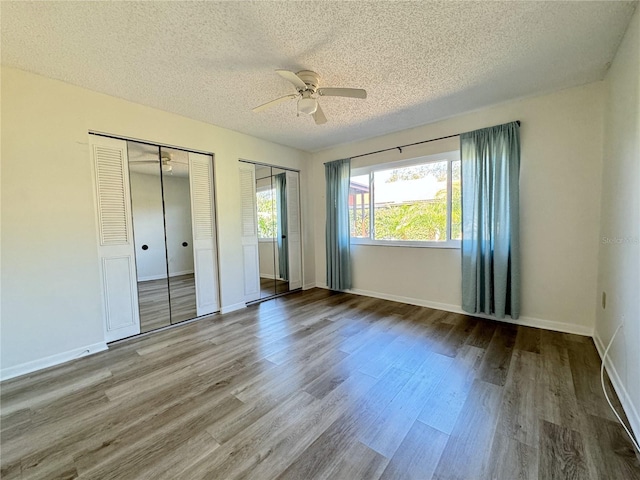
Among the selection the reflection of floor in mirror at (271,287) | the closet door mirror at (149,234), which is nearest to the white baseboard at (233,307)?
the reflection of floor in mirror at (271,287)

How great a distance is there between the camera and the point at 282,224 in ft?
15.5

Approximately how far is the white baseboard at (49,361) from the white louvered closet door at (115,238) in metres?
0.16

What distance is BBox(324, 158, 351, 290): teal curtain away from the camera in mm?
4523

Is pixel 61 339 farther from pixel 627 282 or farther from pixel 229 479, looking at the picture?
pixel 627 282

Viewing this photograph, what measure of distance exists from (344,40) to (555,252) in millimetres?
3096

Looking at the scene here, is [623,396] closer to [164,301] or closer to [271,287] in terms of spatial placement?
[271,287]

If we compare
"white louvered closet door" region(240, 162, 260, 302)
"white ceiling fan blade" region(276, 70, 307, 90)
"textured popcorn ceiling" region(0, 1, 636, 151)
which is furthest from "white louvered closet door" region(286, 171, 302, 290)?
"white ceiling fan blade" region(276, 70, 307, 90)

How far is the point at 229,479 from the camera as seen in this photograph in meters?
1.28

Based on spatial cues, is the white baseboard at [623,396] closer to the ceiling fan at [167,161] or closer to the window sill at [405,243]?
the window sill at [405,243]

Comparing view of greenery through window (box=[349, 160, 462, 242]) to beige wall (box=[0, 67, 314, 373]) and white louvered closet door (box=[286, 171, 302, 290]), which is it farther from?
beige wall (box=[0, 67, 314, 373])

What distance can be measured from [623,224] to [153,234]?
4.51m

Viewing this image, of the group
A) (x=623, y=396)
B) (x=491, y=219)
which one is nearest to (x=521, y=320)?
(x=491, y=219)

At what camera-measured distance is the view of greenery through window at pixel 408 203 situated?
362 centimetres

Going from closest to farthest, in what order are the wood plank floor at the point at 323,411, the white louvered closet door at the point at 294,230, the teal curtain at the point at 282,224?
the wood plank floor at the point at 323,411 → the teal curtain at the point at 282,224 → the white louvered closet door at the point at 294,230
